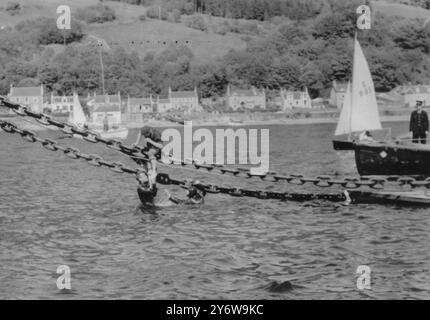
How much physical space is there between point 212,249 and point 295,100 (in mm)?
171722

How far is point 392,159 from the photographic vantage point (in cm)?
3275

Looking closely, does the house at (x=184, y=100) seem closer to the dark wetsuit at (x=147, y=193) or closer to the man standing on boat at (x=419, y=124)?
the man standing on boat at (x=419, y=124)

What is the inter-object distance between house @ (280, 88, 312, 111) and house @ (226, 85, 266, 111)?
18.4 ft

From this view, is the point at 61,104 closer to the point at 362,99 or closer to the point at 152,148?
the point at 362,99

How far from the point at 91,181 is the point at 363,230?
72.7 ft

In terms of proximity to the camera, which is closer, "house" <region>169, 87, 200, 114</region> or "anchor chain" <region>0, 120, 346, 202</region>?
"anchor chain" <region>0, 120, 346, 202</region>

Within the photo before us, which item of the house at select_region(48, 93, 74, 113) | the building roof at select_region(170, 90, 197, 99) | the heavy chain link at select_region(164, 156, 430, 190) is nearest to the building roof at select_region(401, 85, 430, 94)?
the building roof at select_region(170, 90, 197, 99)

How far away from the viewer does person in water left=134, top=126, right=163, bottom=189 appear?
81.6ft

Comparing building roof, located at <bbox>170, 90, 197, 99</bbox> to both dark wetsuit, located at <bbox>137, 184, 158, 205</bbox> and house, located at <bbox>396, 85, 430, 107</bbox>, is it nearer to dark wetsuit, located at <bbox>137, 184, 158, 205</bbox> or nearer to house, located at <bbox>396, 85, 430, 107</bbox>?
house, located at <bbox>396, 85, 430, 107</bbox>

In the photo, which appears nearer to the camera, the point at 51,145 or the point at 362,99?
the point at 51,145

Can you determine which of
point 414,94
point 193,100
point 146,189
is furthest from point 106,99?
point 146,189

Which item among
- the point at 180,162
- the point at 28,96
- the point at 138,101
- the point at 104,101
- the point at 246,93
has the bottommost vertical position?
the point at 180,162

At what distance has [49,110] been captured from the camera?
577ft

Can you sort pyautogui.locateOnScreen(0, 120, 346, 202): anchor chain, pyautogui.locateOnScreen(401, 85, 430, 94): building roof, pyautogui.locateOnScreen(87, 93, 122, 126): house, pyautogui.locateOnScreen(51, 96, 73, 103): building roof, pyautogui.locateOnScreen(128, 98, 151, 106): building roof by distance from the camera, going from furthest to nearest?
pyautogui.locateOnScreen(401, 85, 430, 94): building roof
pyautogui.locateOnScreen(51, 96, 73, 103): building roof
pyautogui.locateOnScreen(128, 98, 151, 106): building roof
pyautogui.locateOnScreen(87, 93, 122, 126): house
pyautogui.locateOnScreen(0, 120, 346, 202): anchor chain
